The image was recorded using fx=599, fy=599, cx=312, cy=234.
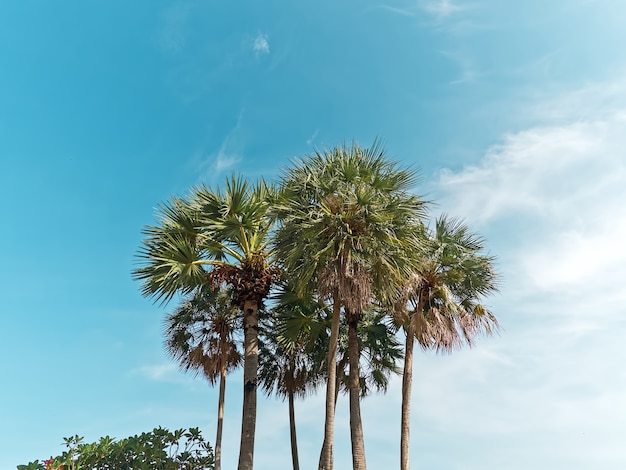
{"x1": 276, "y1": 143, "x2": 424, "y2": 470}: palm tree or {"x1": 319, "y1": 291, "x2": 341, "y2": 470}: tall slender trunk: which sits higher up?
{"x1": 276, "y1": 143, "x2": 424, "y2": 470}: palm tree

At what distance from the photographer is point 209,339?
21.5m

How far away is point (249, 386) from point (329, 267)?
175 inches

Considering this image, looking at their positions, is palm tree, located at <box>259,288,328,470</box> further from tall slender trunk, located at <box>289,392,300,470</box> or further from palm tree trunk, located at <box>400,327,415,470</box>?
palm tree trunk, located at <box>400,327,415,470</box>

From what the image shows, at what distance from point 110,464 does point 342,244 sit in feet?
32.3

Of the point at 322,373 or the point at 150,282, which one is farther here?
the point at 322,373

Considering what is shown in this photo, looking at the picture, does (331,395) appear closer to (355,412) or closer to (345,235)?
(355,412)

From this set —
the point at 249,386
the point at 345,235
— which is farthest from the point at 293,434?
the point at 345,235

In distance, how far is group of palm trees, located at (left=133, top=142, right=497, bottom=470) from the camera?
15.1 m

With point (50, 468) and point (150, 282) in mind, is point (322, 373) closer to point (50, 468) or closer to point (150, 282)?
point (150, 282)

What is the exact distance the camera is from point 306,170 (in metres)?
16.5

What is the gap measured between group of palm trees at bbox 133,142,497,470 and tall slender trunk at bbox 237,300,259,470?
29 mm

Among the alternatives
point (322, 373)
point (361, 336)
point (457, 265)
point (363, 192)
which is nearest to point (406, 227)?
point (363, 192)

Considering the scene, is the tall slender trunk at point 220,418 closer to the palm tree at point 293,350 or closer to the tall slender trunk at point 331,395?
the palm tree at point 293,350

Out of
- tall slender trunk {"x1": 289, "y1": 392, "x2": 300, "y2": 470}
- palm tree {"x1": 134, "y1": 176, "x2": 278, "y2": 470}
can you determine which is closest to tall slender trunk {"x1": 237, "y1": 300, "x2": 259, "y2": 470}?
palm tree {"x1": 134, "y1": 176, "x2": 278, "y2": 470}
